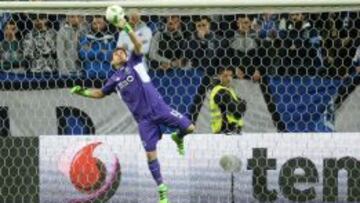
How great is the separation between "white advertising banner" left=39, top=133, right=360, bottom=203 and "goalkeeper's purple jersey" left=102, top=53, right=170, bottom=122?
54cm

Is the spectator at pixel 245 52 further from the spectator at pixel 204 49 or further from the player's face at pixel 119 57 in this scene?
the player's face at pixel 119 57

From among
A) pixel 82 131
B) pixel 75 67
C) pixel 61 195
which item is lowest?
pixel 61 195

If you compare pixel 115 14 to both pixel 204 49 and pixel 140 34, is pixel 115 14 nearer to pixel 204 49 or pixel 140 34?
pixel 140 34

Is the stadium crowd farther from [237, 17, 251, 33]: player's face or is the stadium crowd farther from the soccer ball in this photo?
the soccer ball

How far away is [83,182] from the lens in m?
7.15

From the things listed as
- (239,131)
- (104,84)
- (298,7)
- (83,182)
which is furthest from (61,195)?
(298,7)

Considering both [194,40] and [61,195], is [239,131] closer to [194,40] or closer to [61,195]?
[194,40]

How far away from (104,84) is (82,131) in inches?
15.5

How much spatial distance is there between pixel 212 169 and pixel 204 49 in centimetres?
87

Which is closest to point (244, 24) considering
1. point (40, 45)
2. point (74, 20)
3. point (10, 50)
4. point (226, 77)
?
point (226, 77)

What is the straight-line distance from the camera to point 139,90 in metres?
6.53

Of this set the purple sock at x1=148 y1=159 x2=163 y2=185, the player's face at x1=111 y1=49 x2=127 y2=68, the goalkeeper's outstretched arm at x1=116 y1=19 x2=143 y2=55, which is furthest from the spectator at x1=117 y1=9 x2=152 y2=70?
the purple sock at x1=148 y1=159 x2=163 y2=185

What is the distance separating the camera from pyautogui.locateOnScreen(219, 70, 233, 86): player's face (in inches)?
277

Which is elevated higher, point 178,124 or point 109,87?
point 109,87
